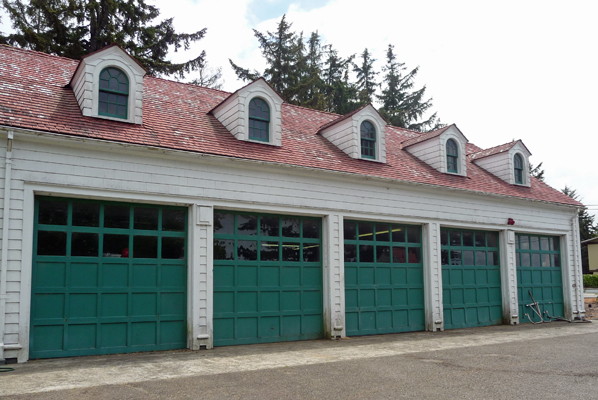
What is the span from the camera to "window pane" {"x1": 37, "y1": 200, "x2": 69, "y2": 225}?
9383 mm

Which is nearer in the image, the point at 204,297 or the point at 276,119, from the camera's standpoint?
the point at 204,297

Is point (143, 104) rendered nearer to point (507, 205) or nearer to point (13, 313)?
point (13, 313)

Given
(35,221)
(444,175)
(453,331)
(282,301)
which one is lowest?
(453,331)

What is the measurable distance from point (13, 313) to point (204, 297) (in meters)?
3.45

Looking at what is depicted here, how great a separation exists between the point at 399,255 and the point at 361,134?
354 centimetres

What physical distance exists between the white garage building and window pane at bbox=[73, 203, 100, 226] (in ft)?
0.09

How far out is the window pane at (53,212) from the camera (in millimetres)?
9383

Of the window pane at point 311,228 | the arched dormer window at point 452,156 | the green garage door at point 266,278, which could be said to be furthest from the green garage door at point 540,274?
the green garage door at point 266,278

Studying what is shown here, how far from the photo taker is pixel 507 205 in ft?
53.9

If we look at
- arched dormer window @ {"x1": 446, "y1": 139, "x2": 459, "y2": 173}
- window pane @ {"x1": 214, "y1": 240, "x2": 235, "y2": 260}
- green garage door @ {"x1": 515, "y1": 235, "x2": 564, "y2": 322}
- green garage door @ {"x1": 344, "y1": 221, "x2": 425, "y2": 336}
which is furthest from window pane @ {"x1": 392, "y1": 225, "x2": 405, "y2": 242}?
green garage door @ {"x1": 515, "y1": 235, "x2": 564, "y2": 322}

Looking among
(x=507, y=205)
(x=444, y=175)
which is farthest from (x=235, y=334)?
(x=507, y=205)

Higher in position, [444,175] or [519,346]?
[444,175]

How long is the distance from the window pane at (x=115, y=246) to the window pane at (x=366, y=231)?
234 inches

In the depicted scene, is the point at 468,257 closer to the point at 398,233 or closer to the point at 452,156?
the point at 398,233
